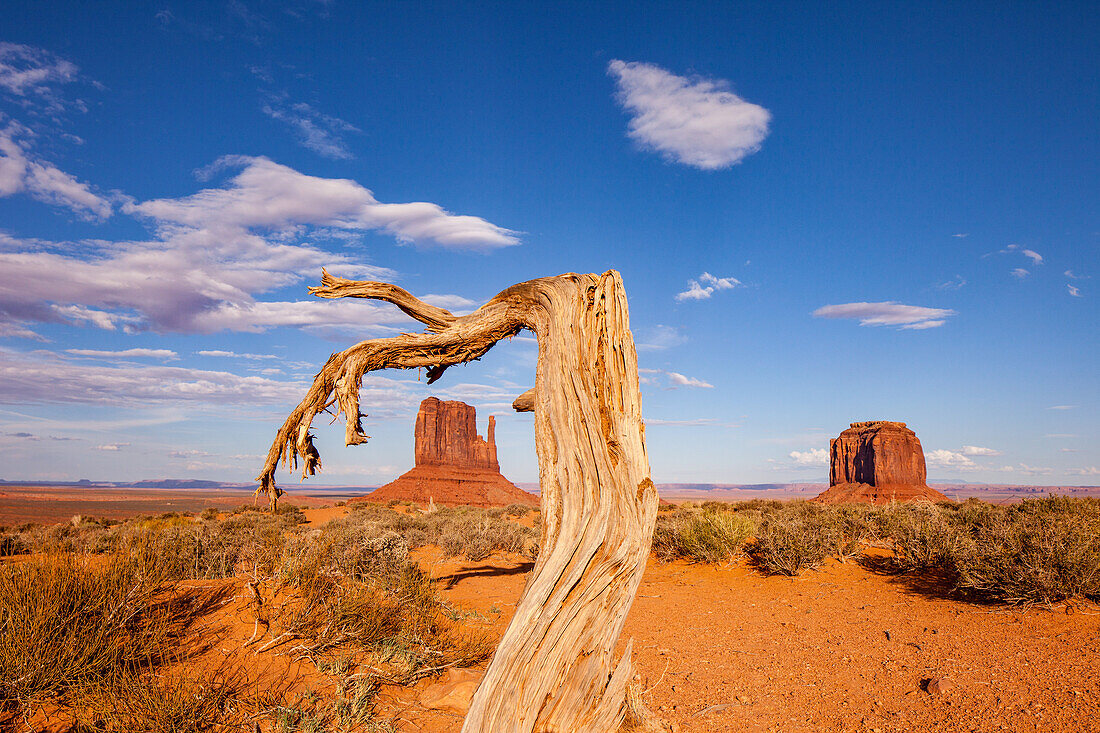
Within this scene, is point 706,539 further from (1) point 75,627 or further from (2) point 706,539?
(1) point 75,627

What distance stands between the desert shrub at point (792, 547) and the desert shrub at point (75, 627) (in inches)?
393

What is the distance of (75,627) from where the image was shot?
174 inches

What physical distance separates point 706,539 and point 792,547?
2.26m

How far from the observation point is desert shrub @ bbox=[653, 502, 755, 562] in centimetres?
1251

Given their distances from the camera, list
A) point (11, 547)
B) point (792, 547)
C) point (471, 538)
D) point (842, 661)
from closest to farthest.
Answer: point (842, 661) → point (792, 547) → point (11, 547) → point (471, 538)

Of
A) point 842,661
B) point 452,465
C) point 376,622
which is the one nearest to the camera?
point 376,622

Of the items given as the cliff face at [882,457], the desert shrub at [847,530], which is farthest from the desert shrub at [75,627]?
the cliff face at [882,457]

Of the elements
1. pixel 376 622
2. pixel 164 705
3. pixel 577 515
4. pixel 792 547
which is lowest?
pixel 792 547

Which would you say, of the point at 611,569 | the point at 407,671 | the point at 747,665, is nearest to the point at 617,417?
the point at 611,569

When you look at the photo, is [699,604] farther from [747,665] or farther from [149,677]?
[149,677]

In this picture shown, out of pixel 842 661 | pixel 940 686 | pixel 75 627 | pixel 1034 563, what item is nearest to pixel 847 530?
pixel 1034 563

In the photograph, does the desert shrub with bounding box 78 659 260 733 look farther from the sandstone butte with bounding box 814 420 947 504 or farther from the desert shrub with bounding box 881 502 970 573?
the sandstone butte with bounding box 814 420 947 504

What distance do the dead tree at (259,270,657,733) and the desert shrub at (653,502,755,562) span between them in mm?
9152

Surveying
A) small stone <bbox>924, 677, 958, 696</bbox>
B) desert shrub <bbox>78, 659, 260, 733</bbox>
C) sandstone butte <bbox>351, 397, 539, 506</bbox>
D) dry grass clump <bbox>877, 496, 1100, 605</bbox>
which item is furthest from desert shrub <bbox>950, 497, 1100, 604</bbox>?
sandstone butte <bbox>351, 397, 539, 506</bbox>
